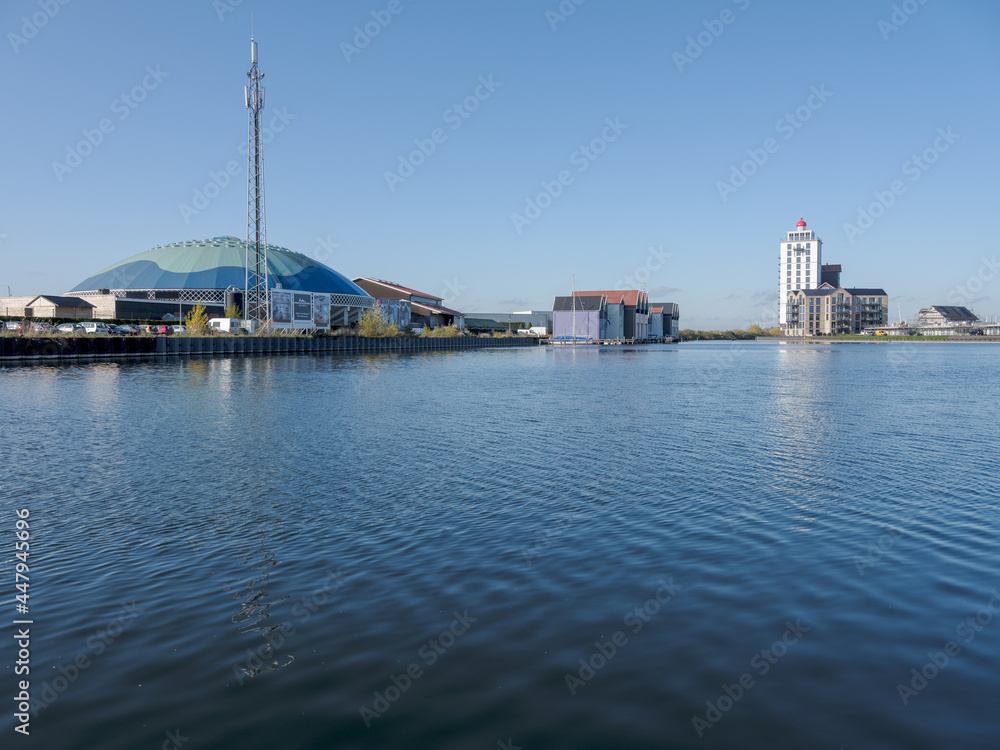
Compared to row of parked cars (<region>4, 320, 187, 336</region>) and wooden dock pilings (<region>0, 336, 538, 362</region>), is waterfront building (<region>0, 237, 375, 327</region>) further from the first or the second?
row of parked cars (<region>4, 320, 187, 336</region>)

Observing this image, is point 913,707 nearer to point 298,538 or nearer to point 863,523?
point 863,523

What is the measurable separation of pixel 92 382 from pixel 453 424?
2704 cm

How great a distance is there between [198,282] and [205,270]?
2.97 m

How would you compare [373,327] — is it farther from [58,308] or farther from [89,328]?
[58,308]

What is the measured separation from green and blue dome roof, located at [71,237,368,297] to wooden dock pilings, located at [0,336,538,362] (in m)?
17.5

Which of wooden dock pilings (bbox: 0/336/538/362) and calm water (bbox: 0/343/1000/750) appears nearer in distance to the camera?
calm water (bbox: 0/343/1000/750)

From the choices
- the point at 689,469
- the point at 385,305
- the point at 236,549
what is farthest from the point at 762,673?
the point at 385,305

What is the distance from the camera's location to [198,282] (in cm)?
10519

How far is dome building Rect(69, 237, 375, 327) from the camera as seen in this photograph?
101938mm

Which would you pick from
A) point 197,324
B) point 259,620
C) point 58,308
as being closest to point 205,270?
point 58,308

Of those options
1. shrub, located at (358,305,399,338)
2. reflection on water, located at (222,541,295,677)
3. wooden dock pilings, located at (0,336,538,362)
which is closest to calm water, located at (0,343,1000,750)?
reflection on water, located at (222,541,295,677)

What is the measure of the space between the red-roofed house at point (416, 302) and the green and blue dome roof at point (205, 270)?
91.5 feet

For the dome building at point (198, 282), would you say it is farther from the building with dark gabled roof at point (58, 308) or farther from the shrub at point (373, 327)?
the shrub at point (373, 327)

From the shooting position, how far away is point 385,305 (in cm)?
12938
